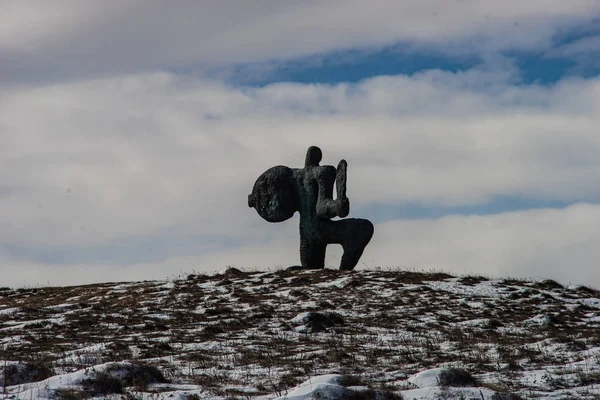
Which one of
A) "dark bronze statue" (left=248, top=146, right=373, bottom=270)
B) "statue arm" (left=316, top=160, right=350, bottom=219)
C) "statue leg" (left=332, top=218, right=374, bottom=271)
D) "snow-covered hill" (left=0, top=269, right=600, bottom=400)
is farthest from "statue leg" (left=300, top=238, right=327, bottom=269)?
"snow-covered hill" (left=0, top=269, right=600, bottom=400)

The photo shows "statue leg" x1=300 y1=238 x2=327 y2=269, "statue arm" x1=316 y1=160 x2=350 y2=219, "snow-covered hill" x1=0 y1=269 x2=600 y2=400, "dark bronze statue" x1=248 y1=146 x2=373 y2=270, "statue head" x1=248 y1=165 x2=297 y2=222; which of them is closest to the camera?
"snow-covered hill" x1=0 y1=269 x2=600 y2=400

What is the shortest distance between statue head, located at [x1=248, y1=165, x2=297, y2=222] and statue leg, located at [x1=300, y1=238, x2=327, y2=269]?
122 centimetres

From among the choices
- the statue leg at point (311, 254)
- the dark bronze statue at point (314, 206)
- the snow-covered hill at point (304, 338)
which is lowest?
the snow-covered hill at point (304, 338)

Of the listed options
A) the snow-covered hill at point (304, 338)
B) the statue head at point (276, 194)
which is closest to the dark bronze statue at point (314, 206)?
the statue head at point (276, 194)

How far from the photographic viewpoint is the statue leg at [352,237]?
2998 cm

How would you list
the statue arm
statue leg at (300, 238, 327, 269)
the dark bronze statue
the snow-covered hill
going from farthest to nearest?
statue leg at (300, 238, 327, 269), the dark bronze statue, the statue arm, the snow-covered hill

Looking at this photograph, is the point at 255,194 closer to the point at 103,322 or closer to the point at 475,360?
the point at 103,322

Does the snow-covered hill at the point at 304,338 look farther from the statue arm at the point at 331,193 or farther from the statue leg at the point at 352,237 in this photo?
the statue arm at the point at 331,193

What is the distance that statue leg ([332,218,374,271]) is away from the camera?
98.4 ft

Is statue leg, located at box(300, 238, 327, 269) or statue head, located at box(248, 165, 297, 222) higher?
statue head, located at box(248, 165, 297, 222)

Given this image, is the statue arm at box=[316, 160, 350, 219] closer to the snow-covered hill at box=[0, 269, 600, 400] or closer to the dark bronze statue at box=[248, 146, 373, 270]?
the dark bronze statue at box=[248, 146, 373, 270]

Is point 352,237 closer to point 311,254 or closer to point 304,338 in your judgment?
point 311,254

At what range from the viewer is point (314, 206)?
3056 centimetres

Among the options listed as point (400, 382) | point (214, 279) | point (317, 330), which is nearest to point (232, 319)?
point (317, 330)
